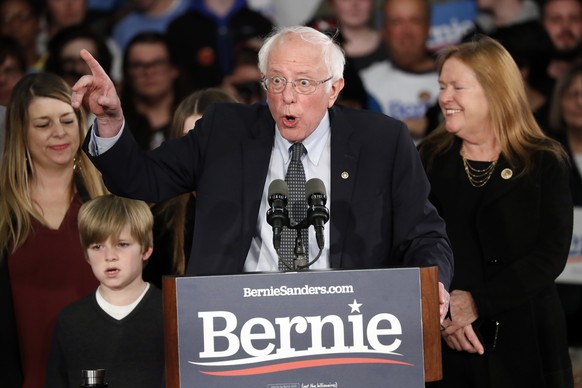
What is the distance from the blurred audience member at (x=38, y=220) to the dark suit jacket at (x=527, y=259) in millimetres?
1531

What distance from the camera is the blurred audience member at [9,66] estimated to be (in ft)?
22.2

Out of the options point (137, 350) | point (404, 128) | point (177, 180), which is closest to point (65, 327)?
point (137, 350)

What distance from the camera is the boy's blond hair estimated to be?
12.9 feet

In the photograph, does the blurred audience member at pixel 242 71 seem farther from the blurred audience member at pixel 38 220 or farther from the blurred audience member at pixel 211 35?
the blurred audience member at pixel 38 220

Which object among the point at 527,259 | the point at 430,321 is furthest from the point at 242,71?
the point at 430,321

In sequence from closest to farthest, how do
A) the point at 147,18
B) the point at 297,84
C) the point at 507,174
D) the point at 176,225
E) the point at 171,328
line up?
the point at 171,328 → the point at 297,84 → the point at 507,174 → the point at 176,225 → the point at 147,18

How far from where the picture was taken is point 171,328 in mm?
2602

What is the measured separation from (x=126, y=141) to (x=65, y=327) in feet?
3.66

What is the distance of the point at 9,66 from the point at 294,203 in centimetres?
423

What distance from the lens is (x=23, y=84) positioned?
169 inches

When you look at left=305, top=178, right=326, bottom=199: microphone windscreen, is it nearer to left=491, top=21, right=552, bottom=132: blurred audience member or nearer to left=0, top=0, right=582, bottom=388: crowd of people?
left=0, top=0, right=582, bottom=388: crowd of people

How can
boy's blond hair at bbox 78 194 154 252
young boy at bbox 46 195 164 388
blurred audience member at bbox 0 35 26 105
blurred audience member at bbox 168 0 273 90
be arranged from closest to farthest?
young boy at bbox 46 195 164 388 → boy's blond hair at bbox 78 194 154 252 → blurred audience member at bbox 0 35 26 105 → blurred audience member at bbox 168 0 273 90

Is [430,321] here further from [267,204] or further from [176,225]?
[176,225]

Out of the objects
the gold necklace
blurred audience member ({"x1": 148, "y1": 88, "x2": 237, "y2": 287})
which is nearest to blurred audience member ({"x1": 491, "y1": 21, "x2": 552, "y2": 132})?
the gold necklace
